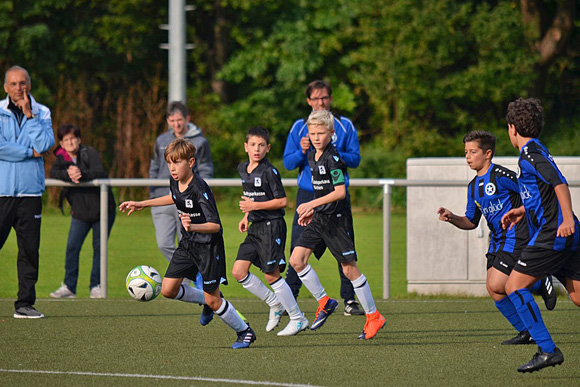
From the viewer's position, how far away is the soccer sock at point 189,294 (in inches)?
298

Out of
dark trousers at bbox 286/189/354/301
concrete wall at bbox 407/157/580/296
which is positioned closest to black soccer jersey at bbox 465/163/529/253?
dark trousers at bbox 286/189/354/301

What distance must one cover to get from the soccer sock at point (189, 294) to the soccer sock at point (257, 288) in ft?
1.27

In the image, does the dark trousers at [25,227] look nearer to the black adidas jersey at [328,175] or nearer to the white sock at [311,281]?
the white sock at [311,281]

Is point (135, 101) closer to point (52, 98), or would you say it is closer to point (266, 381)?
point (52, 98)

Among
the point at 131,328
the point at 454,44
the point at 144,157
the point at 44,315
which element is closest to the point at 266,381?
Answer: the point at 131,328

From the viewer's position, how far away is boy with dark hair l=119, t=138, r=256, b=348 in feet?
23.1

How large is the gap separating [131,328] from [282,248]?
160cm

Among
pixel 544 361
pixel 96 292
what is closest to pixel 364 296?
pixel 544 361

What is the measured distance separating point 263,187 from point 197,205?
0.84 m

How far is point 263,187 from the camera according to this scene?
7.79 m

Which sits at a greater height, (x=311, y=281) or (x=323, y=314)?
(x=311, y=281)

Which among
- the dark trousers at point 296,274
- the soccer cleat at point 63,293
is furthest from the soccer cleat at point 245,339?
the soccer cleat at point 63,293

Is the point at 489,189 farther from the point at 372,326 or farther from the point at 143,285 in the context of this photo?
the point at 143,285

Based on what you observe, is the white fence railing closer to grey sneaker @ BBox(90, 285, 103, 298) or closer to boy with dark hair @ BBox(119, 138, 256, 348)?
grey sneaker @ BBox(90, 285, 103, 298)
